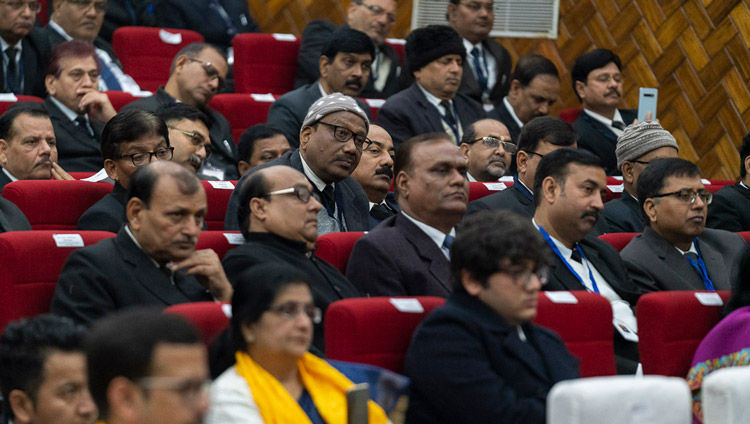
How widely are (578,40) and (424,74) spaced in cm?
130

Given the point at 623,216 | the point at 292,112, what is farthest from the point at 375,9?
the point at 623,216

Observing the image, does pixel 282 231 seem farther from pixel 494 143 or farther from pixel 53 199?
pixel 494 143

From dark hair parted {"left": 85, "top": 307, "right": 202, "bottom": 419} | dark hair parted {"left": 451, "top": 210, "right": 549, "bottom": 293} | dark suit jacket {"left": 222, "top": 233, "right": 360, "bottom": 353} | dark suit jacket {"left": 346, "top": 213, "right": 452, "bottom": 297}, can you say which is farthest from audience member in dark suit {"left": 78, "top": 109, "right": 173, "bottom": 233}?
dark hair parted {"left": 85, "top": 307, "right": 202, "bottom": 419}

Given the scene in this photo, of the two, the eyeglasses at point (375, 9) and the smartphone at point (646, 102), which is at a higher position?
the eyeglasses at point (375, 9)

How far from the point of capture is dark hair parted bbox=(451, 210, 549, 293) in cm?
215

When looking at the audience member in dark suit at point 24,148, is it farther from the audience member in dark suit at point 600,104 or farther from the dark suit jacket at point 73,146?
the audience member in dark suit at point 600,104

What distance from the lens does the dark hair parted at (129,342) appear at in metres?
1.47

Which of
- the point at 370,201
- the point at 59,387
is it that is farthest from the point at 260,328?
the point at 370,201

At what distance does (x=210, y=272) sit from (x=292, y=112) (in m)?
2.33

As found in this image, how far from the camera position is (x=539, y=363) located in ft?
7.11

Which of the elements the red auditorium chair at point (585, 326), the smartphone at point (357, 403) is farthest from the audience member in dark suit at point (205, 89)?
the smartphone at point (357, 403)

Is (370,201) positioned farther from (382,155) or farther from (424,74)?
(424,74)

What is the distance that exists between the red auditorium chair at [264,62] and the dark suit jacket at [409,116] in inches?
38.8

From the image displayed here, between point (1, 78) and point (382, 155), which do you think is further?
point (1, 78)
